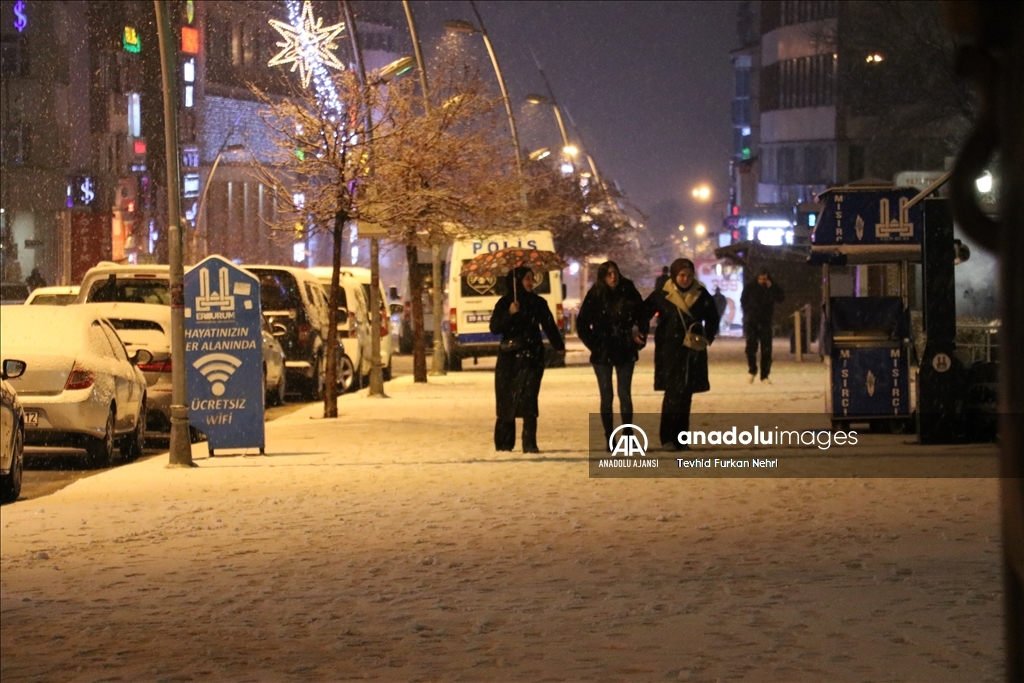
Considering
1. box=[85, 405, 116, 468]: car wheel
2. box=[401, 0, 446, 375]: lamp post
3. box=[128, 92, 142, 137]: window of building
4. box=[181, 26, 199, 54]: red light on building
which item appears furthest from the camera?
box=[181, 26, 199, 54]: red light on building

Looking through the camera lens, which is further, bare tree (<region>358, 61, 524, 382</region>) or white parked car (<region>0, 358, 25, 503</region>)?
bare tree (<region>358, 61, 524, 382</region>)

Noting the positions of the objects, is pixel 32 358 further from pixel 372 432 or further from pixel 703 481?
pixel 703 481

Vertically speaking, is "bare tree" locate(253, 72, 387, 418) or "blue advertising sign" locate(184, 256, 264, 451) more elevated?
"bare tree" locate(253, 72, 387, 418)

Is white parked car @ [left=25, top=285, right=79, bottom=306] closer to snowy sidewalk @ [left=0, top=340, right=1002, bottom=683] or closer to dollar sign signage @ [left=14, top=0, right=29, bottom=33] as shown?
snowy sidewalk @ [left=0, top=340, right=1002, bottom=683]

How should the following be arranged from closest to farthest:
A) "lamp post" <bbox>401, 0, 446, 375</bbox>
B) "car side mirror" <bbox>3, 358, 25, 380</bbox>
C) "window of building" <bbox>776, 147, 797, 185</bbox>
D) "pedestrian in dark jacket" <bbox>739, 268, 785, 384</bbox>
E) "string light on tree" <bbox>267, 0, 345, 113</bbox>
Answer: "car side mirror" <bbox>3, 358, 25, 380</bbox>, "pedestrian in dark jacket" <bbox>739, 268, 785, 384</bbox>, "lamp post" <bbox>401, 0, 446, 375</bbox>, "string light on tree" <bbox>267, 0, 345, 113</bbox>, "window of building" <bbox>776, 147, 797, 185</bbox>

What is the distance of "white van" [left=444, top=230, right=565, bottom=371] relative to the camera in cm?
2694

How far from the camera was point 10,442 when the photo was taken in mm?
13203

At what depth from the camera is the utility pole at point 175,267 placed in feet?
50.2

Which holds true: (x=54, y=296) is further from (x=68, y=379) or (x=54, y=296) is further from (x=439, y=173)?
(x=68, y=379)

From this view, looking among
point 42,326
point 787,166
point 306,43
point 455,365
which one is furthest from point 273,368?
point 787,166

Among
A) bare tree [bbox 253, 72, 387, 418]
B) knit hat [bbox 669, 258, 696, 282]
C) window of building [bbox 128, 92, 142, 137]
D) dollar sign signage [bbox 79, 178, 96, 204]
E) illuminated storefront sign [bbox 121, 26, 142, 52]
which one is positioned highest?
illuminated storefront sign [bbox 121, 26, 142, 52]

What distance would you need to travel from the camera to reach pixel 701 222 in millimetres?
98812

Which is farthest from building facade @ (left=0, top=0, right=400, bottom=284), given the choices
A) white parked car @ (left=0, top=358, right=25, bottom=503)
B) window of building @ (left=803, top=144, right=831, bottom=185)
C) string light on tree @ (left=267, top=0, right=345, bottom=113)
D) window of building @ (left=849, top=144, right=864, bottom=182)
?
white parked car @ (left=0, top=358, right=25, bottom=503)

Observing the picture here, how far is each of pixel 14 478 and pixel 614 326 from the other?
5347 mm
